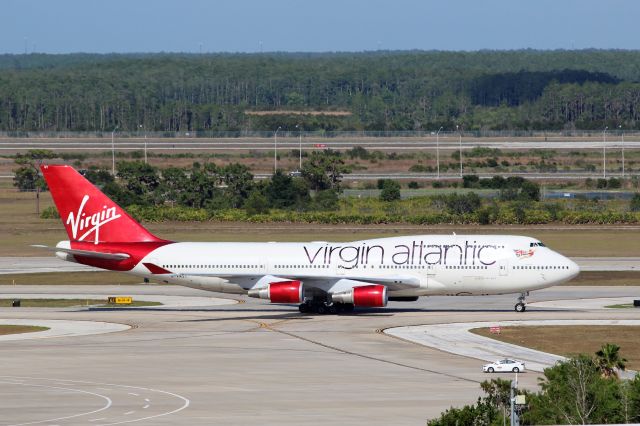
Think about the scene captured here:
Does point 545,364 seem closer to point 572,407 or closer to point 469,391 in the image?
point 469,391

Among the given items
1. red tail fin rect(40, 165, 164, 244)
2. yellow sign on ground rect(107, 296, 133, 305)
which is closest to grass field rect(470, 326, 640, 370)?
red tail fin rect(40, 165, 164, 244)

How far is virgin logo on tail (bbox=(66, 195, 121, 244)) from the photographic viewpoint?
233 feet

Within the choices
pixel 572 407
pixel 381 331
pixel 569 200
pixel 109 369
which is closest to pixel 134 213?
pixel 569 200

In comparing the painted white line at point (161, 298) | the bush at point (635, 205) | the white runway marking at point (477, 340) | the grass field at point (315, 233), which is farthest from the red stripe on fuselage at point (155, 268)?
the bush at point (635, 205)

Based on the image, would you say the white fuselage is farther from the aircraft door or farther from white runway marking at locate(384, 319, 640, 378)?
white runway marking at locate(384, 319, 640, 378)

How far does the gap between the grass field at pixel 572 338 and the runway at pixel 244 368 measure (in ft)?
15.4

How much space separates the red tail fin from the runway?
438cm

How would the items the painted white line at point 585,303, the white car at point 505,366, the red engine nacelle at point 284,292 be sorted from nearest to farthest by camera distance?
1. the white car at point 505,366
2. the red engine nacelle at point 284,292
3. the painted white line at point 585,303

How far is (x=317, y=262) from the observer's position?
228 feet

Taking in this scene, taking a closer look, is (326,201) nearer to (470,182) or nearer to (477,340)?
(470,182)

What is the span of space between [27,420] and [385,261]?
106 ft

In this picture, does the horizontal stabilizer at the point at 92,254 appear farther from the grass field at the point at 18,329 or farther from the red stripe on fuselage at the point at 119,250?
the grass field at the point at 18,329

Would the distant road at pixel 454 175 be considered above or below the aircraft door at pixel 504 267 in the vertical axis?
above

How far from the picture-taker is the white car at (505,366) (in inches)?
1903
